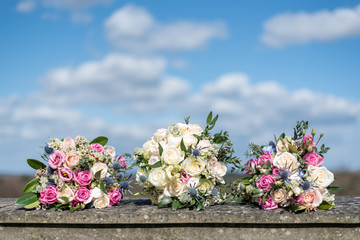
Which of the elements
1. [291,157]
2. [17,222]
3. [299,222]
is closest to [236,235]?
[299,222]

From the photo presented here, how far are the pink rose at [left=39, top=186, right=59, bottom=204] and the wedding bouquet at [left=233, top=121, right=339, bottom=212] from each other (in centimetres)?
182

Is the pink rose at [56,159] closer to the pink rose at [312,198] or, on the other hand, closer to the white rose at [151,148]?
the white rose at [151,148]

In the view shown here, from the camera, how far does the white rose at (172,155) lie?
3.48 m

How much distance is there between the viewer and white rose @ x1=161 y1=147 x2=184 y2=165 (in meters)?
3.48

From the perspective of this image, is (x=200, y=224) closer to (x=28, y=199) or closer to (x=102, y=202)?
(x=102, y=202)

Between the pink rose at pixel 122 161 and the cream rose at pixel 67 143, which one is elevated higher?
the cream rose at pixel 67 143

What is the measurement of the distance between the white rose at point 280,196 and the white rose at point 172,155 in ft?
3.03

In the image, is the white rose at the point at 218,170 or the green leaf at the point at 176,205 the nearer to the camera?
the green leaf at the point at 176,205

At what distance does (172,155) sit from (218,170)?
1.66ft

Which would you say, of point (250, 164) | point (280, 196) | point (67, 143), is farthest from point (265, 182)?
point (67, 143)

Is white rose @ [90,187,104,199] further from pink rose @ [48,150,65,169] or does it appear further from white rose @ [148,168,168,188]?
white rose @ [148,168,168,188]

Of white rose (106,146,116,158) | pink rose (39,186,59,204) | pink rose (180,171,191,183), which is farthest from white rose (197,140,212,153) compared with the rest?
pink rose (39,186,59,204)

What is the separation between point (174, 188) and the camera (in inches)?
138

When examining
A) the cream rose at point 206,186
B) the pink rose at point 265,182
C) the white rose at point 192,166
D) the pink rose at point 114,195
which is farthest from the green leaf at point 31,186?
the pink rose at point 265,182
